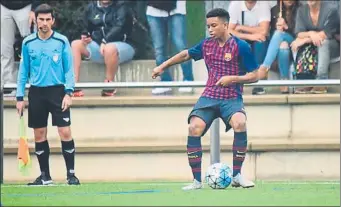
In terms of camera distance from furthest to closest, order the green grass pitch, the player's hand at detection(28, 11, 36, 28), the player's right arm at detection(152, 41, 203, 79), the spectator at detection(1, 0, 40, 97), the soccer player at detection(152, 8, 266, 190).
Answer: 1. the spectator at detection(1, 0, 40, 97)
2. the player's hand at detection(28, 11, 36, 28)
3. the player's right arm at detection(152, 41, 203, 79)
4. the soccer player at detection(152, 8, 266, 190)
5. the green grass pitch

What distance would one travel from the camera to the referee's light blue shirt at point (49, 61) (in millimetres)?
14688

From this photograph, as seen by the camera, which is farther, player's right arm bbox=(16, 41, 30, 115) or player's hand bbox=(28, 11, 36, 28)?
player's hand bbox=(28, 11, 36, 28)

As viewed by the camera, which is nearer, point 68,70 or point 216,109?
point 216,109

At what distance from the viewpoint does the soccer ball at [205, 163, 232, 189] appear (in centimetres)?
1348

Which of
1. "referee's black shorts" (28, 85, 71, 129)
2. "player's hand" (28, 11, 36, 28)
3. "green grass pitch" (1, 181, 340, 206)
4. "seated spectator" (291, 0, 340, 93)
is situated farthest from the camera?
"player's hand" (28, 11, 36, 28)

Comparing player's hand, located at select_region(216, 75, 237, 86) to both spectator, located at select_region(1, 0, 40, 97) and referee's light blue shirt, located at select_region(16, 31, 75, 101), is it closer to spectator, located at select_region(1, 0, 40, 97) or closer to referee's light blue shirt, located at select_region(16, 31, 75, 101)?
referee's light blue shirt, located at select_region(16, 31, 75, 101)

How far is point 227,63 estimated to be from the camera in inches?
540

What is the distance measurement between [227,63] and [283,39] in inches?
155

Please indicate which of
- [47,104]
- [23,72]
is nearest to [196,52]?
[47,104]

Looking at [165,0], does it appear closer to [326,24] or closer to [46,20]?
[326,24]

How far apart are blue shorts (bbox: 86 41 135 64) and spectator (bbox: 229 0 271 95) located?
4.70ft

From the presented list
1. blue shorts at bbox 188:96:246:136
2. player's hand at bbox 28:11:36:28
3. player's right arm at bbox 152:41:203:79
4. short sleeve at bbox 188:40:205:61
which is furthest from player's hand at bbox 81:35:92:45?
blue shorts at bbox 188:96:246:136

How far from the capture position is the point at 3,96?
682 inches

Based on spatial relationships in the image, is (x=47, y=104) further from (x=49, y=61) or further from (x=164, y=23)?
(x=164, y=23)
